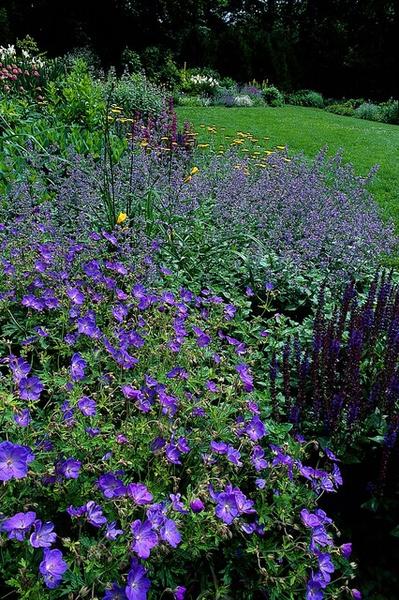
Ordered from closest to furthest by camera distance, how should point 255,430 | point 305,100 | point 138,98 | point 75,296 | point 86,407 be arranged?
point 86,407
point 255,430
point 75,296
point 138,98
point 305,100

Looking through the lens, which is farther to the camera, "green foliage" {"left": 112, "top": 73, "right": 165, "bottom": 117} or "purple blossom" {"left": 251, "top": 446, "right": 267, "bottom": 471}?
"green foliage" {"left": 112, "top": 73, "right": 165, "bottom": 117}

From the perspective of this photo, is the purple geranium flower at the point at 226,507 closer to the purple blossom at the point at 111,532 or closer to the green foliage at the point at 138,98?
the purple blossom at the point at 111,532

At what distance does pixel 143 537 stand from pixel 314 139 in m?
10.2

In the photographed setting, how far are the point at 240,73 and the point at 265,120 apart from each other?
1333 centimetres

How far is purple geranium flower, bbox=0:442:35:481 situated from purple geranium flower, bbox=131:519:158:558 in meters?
0.29

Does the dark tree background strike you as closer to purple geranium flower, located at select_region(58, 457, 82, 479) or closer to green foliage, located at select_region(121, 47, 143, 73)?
green foliage, located at select_region(121, 47, 143, 73)

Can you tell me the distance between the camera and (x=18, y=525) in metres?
1.27

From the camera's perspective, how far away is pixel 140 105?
32.6 feet

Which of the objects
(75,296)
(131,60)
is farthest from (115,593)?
(131,60)

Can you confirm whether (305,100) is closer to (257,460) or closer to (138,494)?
(257,460)

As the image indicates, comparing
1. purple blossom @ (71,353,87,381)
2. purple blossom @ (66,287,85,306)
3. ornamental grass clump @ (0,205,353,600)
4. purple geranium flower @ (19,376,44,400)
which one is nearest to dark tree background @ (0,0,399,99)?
purple blossom @ (66,287,85,306)

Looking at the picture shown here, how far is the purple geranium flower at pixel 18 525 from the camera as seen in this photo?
4.12 feet

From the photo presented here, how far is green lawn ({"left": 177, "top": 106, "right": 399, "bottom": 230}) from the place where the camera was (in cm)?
754

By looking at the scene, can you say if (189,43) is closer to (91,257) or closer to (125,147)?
(125,147)
